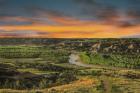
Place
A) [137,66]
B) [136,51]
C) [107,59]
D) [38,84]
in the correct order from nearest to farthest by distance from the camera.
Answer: [38,84], [137,66], [107,59], [136,51]

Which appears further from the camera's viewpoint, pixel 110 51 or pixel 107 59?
pixel 110 51

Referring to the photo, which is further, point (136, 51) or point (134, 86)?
point (136, 51)

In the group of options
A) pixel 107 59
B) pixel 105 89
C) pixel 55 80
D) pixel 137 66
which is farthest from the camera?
pixel 107 59

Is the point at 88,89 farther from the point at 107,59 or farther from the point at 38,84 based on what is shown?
the point at 107,59

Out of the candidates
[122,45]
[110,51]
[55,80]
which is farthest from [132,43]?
[55,80]

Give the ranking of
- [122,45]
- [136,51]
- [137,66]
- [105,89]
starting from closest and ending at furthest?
[105,89], [137,66], [136,51], [122,45]

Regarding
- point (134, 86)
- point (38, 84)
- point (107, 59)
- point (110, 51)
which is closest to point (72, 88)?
point (38, 84)

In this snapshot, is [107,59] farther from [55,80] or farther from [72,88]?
[72,88]

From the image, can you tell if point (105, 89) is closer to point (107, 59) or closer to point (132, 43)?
point (107, 59)

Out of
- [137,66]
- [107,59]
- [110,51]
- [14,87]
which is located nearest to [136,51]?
[110,51]
